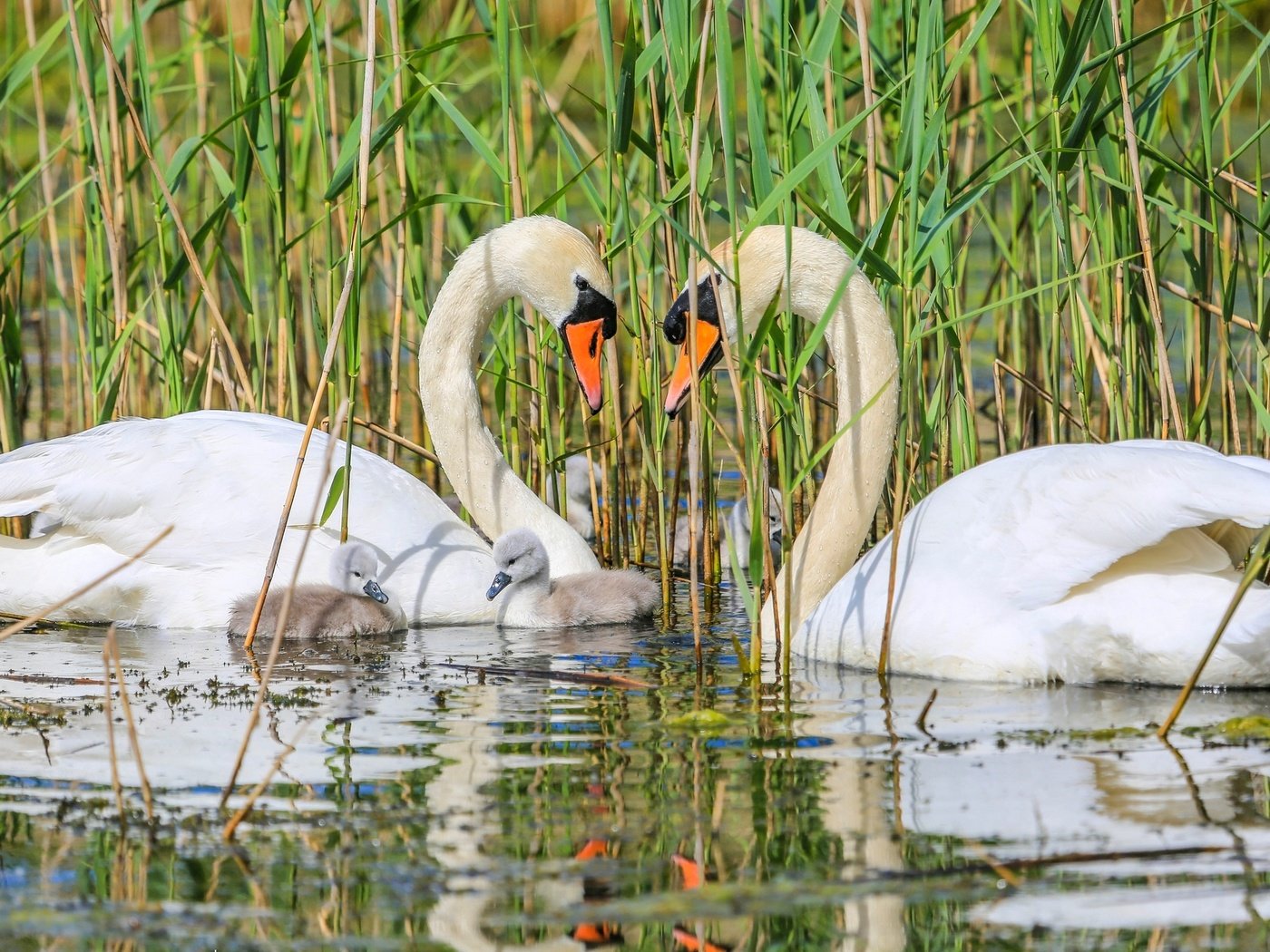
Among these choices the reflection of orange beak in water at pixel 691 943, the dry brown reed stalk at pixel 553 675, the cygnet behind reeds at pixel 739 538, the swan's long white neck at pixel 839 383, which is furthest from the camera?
the cygnet behind reeds at pixel 739 538

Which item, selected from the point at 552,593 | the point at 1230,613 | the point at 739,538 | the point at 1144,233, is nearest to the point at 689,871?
the point at 1230,613

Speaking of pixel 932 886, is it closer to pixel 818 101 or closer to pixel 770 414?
pixel 818 101

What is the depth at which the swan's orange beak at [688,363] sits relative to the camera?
598 centimetres

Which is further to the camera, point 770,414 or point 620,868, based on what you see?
point 770,414

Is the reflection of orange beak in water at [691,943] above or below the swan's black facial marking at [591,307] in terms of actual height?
below

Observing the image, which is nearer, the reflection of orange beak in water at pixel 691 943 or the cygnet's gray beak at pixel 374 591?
the reflection of orange beak in water at pixel 691 943

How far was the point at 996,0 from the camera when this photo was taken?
17.6ft

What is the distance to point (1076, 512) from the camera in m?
5.29

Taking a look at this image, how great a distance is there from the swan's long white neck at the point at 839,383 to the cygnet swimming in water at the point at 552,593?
24.5 inches

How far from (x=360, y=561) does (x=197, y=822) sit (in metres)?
2.37

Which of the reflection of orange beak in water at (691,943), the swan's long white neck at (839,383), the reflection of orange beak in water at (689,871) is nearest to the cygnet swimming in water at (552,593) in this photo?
the swan's long white neck at (839,383)

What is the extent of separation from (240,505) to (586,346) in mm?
1333

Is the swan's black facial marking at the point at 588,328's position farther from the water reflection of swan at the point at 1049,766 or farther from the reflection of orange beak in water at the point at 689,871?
the reflection of orange beak in water at the point at 689,871

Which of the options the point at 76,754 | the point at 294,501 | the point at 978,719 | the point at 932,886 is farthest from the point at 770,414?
the point at 932,886
